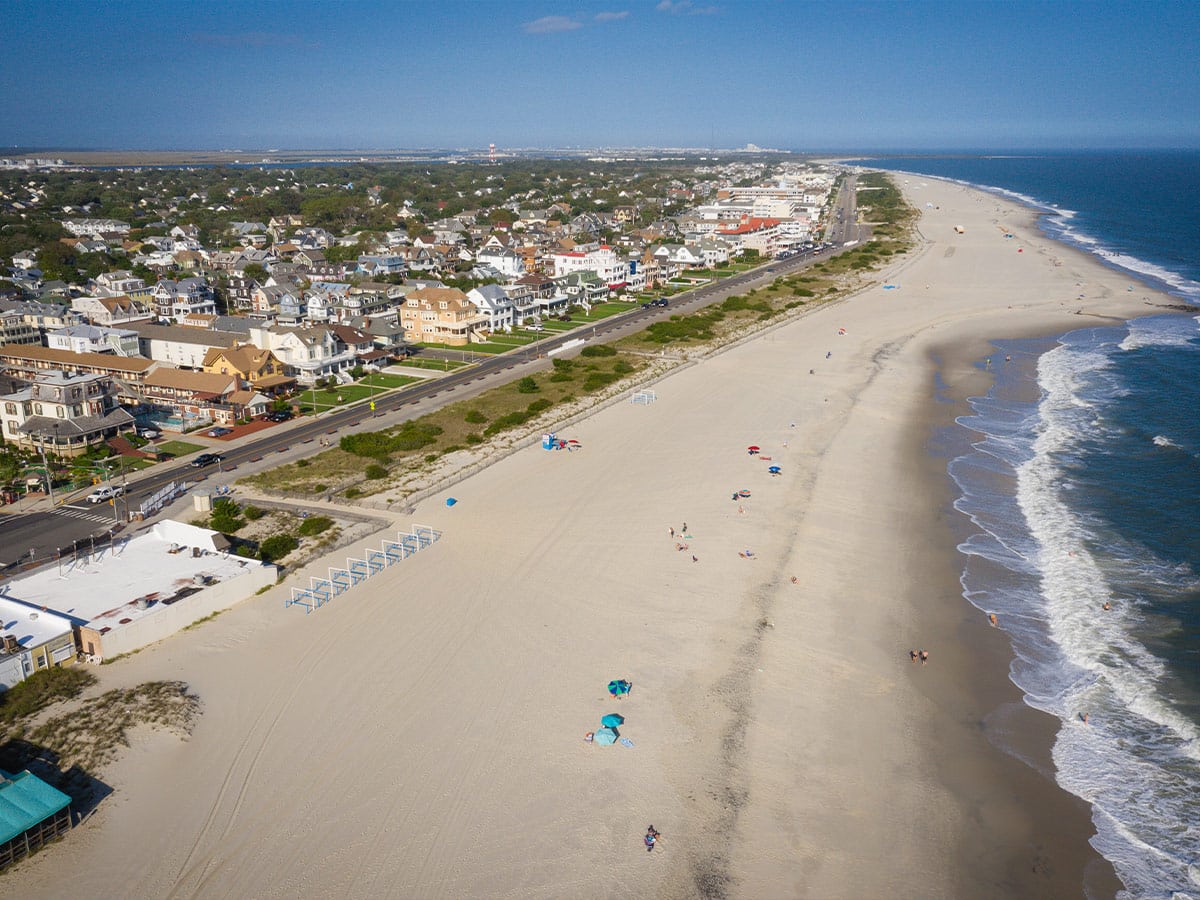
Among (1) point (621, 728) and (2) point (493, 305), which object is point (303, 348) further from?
(1) point (621, 728)

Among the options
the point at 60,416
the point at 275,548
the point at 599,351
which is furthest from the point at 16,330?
the point at 275,548

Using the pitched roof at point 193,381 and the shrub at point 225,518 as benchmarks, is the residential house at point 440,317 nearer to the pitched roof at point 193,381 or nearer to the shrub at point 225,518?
the pitched roof at point 193,381

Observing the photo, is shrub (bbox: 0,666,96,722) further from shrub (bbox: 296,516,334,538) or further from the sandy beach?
shrub (bbox: 296,516,334,538)

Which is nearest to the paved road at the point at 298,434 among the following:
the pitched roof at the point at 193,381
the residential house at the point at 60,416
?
the pitched roof at the point at 193,381

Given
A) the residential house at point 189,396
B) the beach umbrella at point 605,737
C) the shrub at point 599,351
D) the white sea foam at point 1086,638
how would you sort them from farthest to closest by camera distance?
the shrub at point 599,351
the residential house at point 189,396
the beach umbrella at point 605,737
the white sea foam at point 1086,638

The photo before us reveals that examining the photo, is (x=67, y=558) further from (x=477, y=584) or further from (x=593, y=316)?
(x=593, y=316)

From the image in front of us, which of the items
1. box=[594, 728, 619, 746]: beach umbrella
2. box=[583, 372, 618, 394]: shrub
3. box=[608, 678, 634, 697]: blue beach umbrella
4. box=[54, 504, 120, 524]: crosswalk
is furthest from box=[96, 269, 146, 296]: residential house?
box=[594, 728, 619, 746]: beach umbrella
